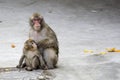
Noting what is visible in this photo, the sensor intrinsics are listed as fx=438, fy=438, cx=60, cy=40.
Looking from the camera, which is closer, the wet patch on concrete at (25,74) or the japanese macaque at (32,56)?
the wet patch on concrete at (25,74)

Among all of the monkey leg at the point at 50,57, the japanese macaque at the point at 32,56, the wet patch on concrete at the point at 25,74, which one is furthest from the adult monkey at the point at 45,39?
the wet patch on concrete at the point at 25,74

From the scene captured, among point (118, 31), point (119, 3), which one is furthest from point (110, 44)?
point (119, 3)

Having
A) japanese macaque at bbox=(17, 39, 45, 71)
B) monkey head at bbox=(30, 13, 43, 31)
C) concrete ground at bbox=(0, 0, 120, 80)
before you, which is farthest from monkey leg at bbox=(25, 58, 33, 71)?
monkey head at bbox=(30, 13, 43, 31)

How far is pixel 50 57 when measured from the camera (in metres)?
7.88

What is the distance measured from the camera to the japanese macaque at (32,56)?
7641mm

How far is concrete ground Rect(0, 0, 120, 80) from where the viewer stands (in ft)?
25.7

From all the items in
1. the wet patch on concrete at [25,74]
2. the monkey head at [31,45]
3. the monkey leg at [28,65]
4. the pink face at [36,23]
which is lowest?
the wet patch on concrete at [25,74]

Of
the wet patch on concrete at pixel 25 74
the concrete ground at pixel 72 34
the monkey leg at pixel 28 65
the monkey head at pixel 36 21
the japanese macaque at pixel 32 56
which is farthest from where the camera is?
the concrete ground at pixel 72 34

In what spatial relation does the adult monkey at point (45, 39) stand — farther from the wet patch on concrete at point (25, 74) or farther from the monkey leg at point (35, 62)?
the wet patch on concrete at point (25, 74)

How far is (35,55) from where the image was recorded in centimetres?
764

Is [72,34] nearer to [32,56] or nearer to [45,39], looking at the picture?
[45,39]

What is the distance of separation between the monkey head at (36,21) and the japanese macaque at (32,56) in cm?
26

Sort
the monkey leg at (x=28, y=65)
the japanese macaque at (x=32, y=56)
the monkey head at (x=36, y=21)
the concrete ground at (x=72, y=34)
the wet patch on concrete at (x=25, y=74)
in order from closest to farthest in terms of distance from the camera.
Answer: the wet patch on concrete at (x=25, y=74) → the monkey head at (x=36, y=21) → the japanese macaque at (x=32, y=56) → the monkey leg at (x=28, y=65) → the concrete ground at (x=72, y=34)

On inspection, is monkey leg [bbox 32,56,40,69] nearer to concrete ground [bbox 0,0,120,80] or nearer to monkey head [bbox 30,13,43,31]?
concrete ground [bbox 0,0,120,80]
